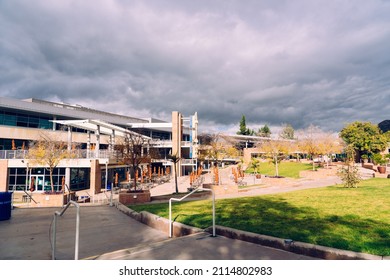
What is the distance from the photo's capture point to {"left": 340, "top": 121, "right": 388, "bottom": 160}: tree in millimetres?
43406

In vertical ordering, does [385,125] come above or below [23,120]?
above

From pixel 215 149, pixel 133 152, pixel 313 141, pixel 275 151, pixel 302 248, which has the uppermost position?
pixel 313 141

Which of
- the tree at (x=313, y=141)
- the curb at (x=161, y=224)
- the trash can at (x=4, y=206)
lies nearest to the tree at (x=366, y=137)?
the tree at (x=313, y=141)

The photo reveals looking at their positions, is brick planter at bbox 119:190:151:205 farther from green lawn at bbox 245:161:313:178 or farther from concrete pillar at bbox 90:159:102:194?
green lawn at bbox 245:161:313:178

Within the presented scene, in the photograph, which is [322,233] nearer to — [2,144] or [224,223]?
[224,223]

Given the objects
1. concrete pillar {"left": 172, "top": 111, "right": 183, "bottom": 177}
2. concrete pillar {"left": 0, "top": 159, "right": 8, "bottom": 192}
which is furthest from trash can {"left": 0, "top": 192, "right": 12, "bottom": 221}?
concrete pillar {"left": 172, "top": 111, "right": 183, "bottom": 177}

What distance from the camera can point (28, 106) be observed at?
33.6m

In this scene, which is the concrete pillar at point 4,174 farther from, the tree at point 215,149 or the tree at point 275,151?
the tree at point 275,151

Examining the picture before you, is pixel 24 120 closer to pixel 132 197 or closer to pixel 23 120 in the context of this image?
pixel 23 120

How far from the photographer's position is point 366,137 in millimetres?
43906

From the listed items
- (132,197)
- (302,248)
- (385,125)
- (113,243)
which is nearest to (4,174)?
(132,197)

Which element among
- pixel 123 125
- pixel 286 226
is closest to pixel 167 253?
pixel 286 226

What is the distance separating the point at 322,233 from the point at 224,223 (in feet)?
8.39

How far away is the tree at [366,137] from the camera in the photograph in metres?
43.4
